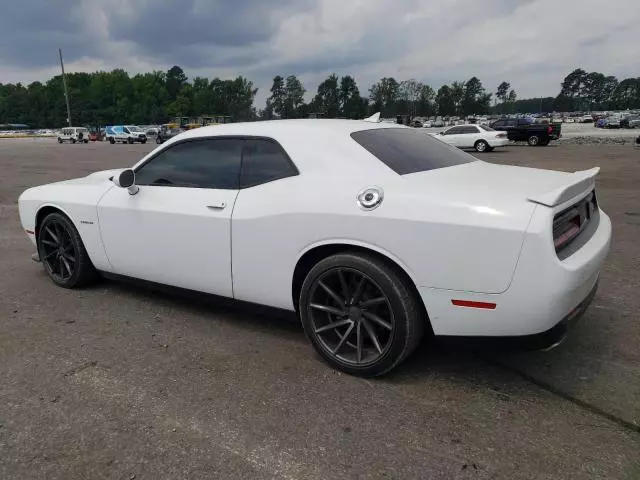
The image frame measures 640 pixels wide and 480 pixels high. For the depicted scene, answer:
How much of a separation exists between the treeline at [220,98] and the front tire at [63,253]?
108 m

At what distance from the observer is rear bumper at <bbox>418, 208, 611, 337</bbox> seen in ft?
8.18

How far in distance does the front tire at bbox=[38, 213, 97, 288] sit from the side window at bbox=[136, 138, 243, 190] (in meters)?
0.95

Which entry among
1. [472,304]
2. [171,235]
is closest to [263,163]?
[171,235]

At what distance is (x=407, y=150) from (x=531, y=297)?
1.38 m

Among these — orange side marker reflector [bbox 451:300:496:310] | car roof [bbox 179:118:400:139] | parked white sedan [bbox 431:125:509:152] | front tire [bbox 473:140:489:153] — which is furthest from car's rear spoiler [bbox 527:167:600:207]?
front tire [bbox 473:140:489:153]

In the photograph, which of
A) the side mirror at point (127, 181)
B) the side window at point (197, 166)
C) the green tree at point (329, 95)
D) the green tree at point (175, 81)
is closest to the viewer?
the side window at point (197, 166)

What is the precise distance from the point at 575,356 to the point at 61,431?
2958 millimetres

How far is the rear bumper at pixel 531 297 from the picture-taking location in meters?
2.49

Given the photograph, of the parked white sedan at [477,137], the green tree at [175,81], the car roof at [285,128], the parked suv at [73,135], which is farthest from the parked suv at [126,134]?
the green tree at [175,81]

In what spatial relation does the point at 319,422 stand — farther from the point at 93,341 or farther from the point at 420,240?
the point at 93,341

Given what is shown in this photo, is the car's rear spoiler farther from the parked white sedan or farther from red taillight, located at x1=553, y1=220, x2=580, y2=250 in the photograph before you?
the parked white sedan

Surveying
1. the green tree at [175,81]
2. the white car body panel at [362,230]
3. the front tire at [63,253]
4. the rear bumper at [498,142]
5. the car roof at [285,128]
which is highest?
the green tree at [175,81]

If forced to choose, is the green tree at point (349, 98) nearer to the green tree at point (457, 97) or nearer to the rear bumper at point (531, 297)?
the green tree at point (457, 97)

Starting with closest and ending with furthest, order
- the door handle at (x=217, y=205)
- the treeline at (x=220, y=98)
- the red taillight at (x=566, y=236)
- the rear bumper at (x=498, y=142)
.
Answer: the red taillight at (x=566, y=236) → the door handle at (x=217, y=205) → the rear bumper at (x=498, y=142) → the treeline at (x=220, y=98)
